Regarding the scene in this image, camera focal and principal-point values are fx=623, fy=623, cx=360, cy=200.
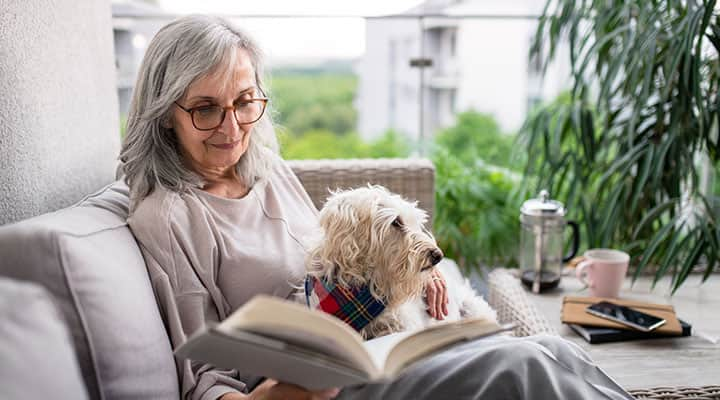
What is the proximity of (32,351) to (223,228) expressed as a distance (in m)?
0.75

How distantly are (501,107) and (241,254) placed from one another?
2574 millimetres

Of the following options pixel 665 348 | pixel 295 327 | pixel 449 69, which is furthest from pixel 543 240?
pixel 449 69

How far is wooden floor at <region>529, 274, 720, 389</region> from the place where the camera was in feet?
4.95

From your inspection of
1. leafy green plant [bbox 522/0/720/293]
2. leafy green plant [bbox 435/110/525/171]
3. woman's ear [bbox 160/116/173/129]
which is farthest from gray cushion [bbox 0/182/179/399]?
leafy green plant [bbox 435/110/525/171]

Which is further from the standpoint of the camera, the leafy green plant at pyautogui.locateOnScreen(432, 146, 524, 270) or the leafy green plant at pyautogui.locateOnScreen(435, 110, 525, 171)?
the leafy green plant at pyautogui.locateOnScreen(435, 110, 525, 171)

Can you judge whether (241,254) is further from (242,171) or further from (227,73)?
(227,73)

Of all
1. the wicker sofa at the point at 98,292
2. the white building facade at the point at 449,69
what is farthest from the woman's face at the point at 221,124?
the white building facade at the point at 449,69

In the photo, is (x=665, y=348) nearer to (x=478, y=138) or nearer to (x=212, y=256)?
(x=212, y=256)

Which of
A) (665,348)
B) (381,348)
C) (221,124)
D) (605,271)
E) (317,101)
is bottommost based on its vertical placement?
(665,348)

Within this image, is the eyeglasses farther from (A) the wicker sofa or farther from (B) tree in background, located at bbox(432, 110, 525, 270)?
(B) tree in background, located at bbox(432, 110, 525, 270)

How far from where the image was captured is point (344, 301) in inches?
55.5

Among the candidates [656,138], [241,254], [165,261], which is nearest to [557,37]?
[656,138]

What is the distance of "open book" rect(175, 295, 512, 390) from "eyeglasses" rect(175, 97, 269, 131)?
66 cm

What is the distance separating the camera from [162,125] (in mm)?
1514
